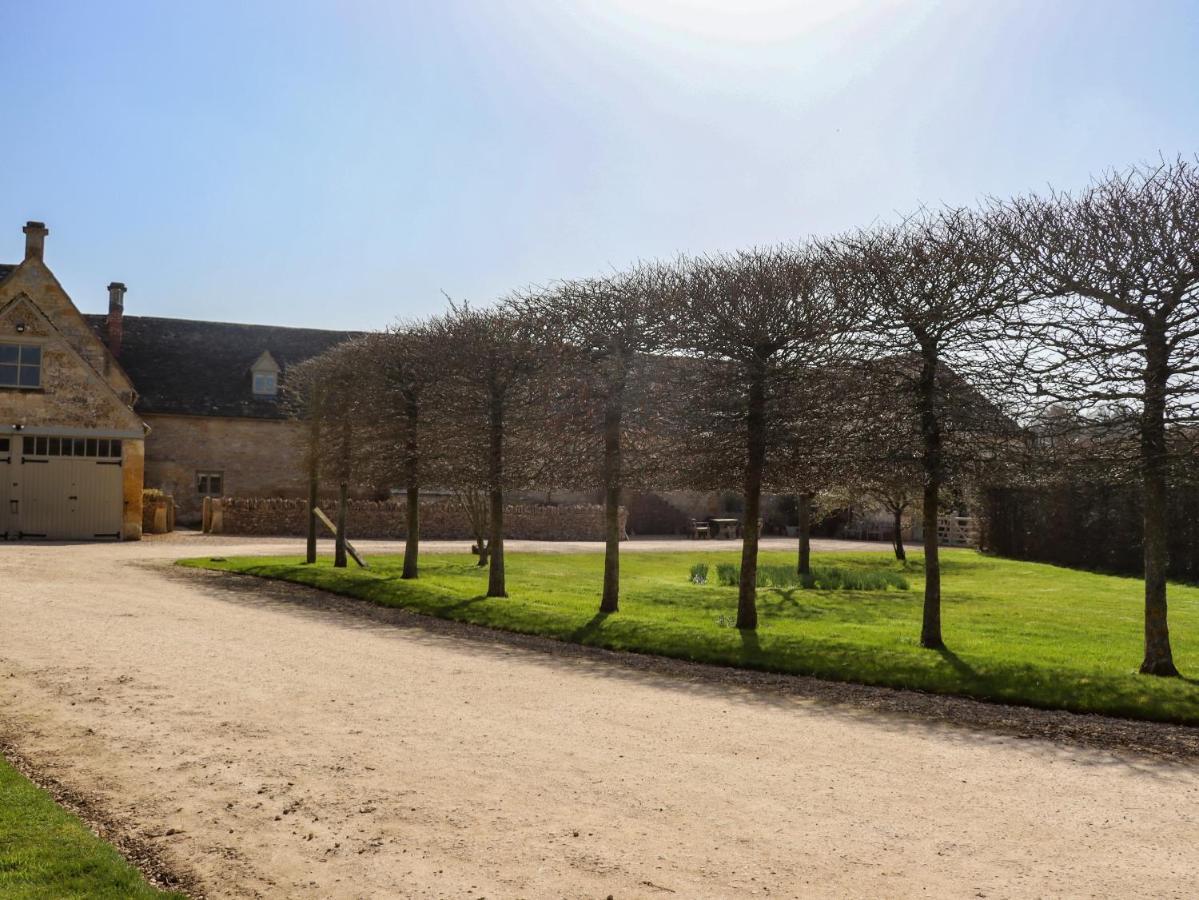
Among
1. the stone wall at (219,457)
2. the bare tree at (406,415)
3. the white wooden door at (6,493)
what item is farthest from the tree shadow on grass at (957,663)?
Result: the stone wall at (219,457)

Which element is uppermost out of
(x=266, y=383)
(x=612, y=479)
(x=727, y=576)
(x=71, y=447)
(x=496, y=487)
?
(x=266, y=383)

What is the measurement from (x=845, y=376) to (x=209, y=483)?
34409 mm

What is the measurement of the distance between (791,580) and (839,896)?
61.4ft

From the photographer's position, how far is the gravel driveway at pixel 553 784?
547 cm

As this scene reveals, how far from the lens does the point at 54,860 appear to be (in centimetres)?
531

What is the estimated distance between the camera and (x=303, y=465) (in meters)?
25.0

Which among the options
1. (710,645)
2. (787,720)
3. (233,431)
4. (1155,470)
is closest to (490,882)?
(787,720)

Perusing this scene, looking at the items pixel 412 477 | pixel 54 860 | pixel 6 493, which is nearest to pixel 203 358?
pixel 6 493

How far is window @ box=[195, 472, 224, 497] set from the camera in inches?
1666

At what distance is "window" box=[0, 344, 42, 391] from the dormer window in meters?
12.6

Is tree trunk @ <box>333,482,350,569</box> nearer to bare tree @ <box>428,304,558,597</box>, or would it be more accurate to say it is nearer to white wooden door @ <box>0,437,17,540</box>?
bare tree @ <box>428,304,558,597</box>

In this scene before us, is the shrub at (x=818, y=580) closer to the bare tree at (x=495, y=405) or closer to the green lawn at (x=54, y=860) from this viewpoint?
the bare tree at (x=495, y=405)

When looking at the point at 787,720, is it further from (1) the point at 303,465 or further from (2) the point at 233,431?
(2) the point at 233,431

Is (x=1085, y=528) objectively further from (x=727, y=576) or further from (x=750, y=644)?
(x=750, y=644)
